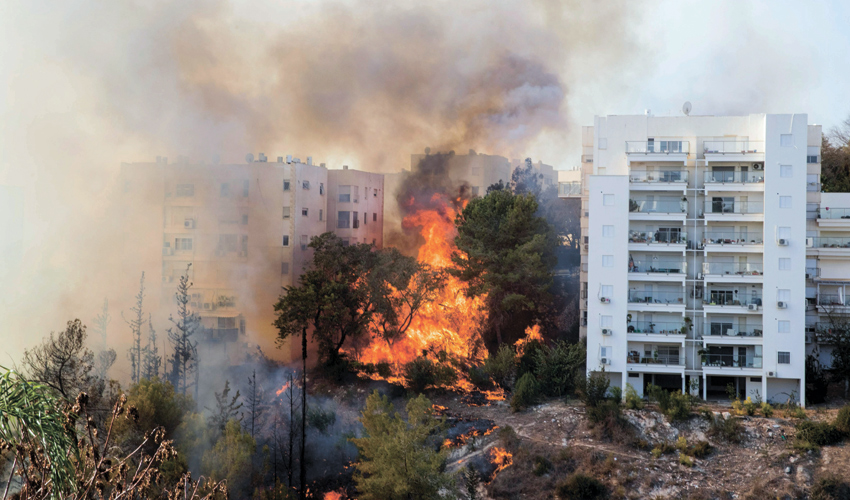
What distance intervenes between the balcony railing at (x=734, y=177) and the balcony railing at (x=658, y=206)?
2096 millimetres

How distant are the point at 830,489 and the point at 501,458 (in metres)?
15.3

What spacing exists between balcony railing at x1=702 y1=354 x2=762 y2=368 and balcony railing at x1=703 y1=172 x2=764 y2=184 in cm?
1022

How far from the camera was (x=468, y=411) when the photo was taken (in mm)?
41906

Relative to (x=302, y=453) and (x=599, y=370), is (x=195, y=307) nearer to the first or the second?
(x=302, y=453)

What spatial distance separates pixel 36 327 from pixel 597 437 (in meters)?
36.8

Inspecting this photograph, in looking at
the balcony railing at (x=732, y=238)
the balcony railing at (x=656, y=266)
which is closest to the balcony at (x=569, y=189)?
the balcony railing at (x=656, y=266)

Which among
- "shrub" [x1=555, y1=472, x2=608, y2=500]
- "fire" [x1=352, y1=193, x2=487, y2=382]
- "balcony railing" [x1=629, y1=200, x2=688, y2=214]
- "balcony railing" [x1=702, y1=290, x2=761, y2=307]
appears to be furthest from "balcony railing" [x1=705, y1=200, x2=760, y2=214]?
"shrub" [x1=555, y1=472, x2=608, y2=500]

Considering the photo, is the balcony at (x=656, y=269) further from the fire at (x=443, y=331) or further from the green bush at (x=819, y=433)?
the fire at (x=443, y=331)

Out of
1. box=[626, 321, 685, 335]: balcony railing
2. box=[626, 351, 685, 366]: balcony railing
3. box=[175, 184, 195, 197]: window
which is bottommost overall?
box=[626, 351, 685, 366]: balcony railing

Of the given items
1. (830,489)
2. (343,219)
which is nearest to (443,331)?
(343,219)

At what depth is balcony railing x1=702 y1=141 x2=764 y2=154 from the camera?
1601 inches

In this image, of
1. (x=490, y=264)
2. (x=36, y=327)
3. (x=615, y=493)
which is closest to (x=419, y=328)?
(x=490, y=264)

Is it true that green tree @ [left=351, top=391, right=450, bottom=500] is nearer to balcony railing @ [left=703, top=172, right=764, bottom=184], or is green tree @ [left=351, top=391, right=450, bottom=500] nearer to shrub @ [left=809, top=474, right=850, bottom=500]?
shrub @ [left=809, top=474, right=850, bottom=500]

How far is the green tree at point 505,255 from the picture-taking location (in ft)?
153
